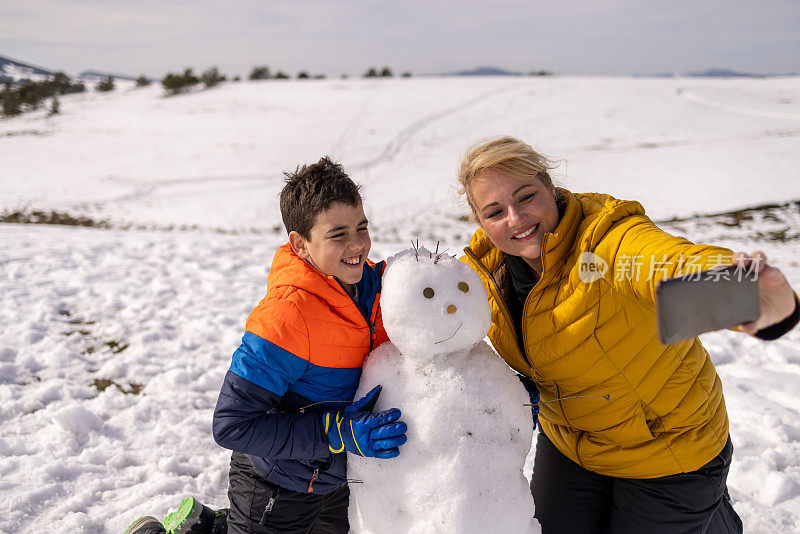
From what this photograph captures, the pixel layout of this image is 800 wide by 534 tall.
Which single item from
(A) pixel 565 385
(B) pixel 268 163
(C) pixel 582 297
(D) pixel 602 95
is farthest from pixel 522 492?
(D) pixel 602 95

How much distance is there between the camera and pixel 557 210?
196 cm

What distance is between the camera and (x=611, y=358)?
5.75 ft

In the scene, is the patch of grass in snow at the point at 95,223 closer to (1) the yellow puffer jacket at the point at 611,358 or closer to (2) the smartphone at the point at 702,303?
(1) the yellow puffer jacket at the point at 611,358

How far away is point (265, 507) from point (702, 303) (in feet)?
5.65

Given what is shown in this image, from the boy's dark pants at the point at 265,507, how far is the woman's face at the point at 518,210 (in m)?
1.31

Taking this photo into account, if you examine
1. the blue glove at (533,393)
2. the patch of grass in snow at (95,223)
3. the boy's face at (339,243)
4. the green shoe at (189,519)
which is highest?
the boy's face at (339,243)

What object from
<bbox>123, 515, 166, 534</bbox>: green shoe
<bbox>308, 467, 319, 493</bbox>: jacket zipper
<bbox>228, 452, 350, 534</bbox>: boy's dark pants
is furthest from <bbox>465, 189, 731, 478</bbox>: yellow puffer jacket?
<bbox>123, 515, 166, 534</bbox>: green shoe

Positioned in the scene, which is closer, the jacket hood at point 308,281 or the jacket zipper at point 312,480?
the jacket hood at point 308,281

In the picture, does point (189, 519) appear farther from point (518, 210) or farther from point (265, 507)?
point (518, 210)

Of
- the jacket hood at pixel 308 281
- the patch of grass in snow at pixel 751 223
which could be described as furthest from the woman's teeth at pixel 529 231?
the patch of grass in snow at pixel 751 223

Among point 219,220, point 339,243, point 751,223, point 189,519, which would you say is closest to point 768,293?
point 339,243

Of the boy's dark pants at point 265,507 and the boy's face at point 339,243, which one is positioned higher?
the boy's face at point 339,243

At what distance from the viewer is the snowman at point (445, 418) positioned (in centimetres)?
154

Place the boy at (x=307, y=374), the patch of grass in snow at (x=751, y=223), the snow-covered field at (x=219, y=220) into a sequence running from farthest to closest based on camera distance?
the patch of grass in snow at (x=751, y=223), the snow-covered field at (x=219, y=220), the boy at (x=307, y=374)
